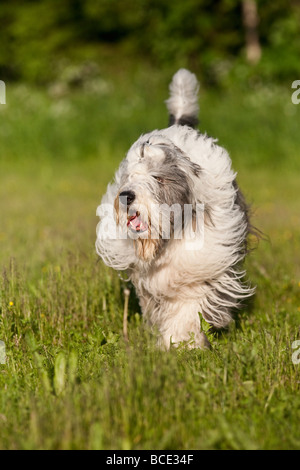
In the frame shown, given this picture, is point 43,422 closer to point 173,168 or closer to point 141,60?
point 173,168

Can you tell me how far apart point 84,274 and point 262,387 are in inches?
82.2

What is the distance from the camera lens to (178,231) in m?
3.91

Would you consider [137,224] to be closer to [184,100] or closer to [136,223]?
[136,223]

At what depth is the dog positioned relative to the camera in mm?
3746

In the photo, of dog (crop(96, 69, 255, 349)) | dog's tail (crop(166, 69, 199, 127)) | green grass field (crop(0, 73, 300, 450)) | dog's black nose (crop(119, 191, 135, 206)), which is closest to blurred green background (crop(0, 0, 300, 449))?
green grass field (crop(0, 73, 300, 450))

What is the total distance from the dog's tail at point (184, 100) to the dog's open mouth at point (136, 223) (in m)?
1.49

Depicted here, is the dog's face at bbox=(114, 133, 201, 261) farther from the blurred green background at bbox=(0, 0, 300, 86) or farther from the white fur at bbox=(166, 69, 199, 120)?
the blurred green background at bbox=(0, 0, 300, 86)

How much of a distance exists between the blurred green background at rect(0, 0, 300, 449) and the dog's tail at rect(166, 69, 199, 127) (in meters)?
1.10

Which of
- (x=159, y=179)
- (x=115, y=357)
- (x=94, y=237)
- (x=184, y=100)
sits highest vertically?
(x=184, y=100)

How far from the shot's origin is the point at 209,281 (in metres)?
4.18

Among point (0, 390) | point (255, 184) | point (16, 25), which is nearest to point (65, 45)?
point (16, 25)

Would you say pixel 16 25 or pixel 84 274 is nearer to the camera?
pixel 84 274

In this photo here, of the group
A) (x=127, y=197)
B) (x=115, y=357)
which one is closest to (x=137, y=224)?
(x=127, y=197)

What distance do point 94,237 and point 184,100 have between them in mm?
2096
